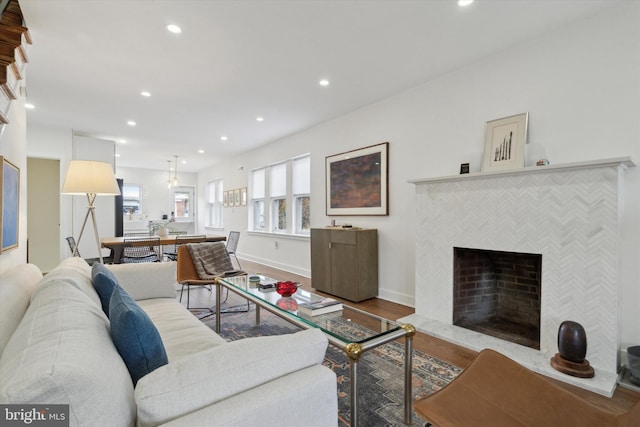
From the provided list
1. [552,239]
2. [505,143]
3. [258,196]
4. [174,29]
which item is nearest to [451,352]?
[552,239]

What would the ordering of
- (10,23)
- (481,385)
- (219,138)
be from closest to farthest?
(481,385)
(10,23)
(219,138)

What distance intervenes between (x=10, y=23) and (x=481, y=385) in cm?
332

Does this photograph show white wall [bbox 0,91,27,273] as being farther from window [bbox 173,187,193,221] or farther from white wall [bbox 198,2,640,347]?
window [bbox 173,187,193,221]

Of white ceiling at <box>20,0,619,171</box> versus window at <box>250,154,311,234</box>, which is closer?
white ceiling at <box>20,0,619,171</box>

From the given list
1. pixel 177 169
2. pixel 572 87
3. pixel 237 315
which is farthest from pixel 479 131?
pixel 177 169

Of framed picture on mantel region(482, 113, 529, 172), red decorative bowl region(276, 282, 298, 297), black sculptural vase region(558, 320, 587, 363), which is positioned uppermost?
framed picture on mantel region(482, 113, 529, 172)

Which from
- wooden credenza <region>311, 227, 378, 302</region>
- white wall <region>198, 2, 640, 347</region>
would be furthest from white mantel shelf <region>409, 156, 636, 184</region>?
wooden credenza <region>311, 227, 378, 302</region>

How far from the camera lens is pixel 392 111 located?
3.93 metres

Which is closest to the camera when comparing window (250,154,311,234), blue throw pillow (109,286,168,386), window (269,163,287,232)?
blue throw pillow (109,286,168,386)

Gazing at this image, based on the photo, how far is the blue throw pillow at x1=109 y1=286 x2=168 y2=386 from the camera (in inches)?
40.0

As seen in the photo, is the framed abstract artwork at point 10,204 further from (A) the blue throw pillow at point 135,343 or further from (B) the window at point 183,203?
(B) the window at point 183,203

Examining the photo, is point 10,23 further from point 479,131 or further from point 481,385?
point 479,131

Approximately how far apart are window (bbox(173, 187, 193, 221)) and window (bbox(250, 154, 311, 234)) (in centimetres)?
427

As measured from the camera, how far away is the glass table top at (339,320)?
1.63 metres
